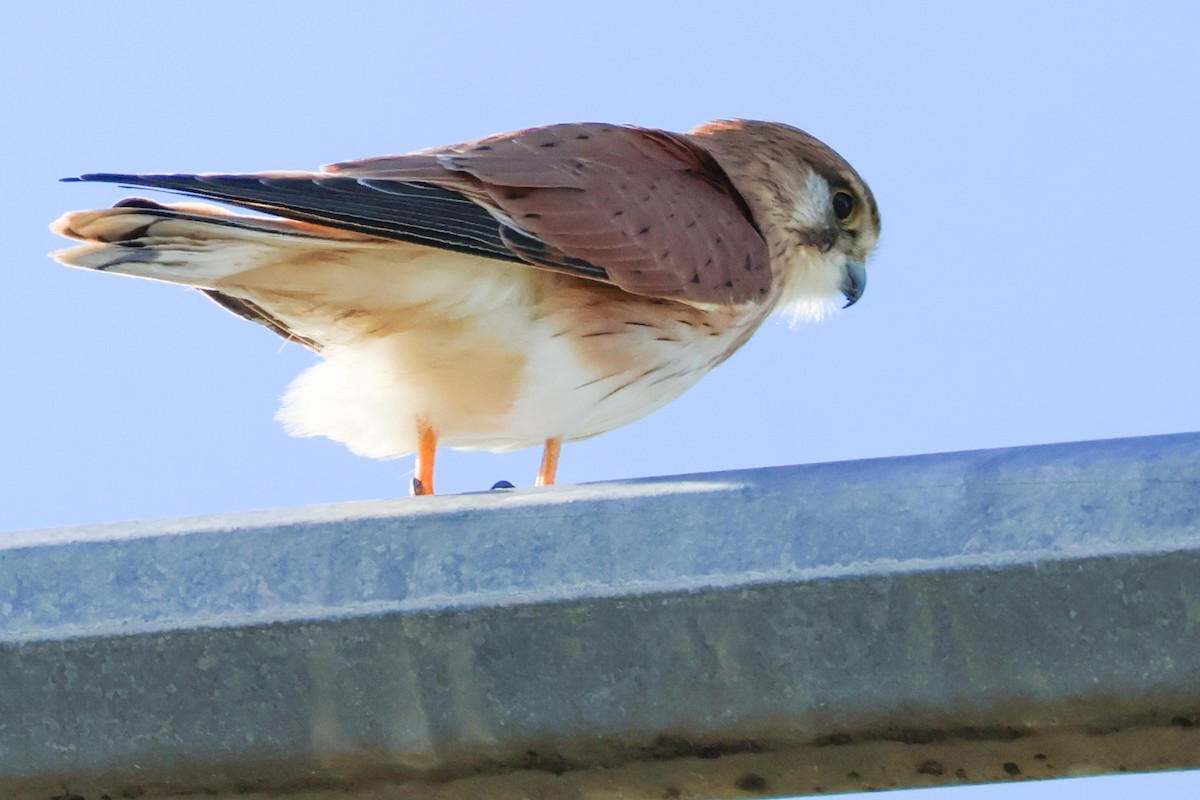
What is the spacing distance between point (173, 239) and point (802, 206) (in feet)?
8.13

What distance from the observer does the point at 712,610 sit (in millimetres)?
1380

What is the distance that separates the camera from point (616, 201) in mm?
4012

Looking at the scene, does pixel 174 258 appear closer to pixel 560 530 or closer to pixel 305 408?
pixel 305 408

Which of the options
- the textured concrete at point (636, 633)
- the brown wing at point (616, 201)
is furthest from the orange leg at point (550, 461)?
the textured concrete at point (636, 633)

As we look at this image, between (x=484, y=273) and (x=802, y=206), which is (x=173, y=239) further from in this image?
(x=802, y=206)

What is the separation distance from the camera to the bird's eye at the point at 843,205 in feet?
16.8

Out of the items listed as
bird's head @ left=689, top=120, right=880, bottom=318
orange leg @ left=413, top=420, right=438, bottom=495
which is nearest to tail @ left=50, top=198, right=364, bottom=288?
orange leg @ left=413, top=420, right=438, bottom=495

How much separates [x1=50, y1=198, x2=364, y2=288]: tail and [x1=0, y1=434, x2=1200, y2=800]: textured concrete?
1.49 meters

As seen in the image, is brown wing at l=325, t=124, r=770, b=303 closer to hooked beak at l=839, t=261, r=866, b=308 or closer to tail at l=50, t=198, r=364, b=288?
tail at l=50, t=198, r=364, b=288

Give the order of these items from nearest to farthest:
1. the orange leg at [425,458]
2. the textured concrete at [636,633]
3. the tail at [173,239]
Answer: the textured concrete at [636,633] < the tail at [173,239] < the orange leg at [425,458]

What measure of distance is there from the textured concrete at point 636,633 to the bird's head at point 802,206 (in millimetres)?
3337

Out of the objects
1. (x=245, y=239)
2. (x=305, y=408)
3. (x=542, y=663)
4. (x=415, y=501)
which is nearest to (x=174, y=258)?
(x=245, y=239)

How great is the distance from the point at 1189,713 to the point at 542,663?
57cm

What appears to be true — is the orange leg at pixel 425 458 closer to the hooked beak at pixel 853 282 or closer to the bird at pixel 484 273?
the bird at pixel 484 273
